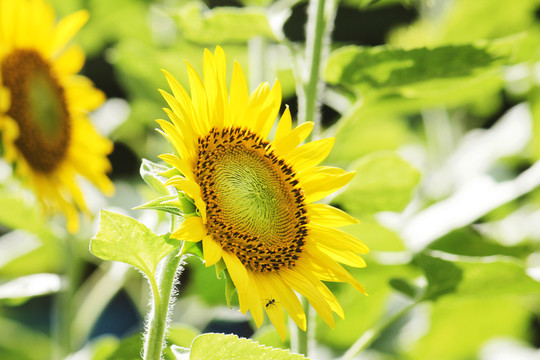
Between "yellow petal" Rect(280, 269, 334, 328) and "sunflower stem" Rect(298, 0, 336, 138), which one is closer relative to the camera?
"yellow petal" Rect(280, 269, 334, 328)

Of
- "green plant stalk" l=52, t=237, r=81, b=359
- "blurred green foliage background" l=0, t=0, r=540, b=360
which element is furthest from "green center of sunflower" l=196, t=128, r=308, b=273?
"green plant stalk" l=52, t=237, r=81, b=359

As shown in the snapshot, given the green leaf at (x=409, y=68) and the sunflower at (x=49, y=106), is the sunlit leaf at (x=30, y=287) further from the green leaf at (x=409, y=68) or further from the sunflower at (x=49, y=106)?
the green leaf at (x=409, y=68)

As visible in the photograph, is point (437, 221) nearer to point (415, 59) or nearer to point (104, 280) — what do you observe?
point (415, 59)

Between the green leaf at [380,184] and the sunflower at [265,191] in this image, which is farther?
the green leaf at [380,184]

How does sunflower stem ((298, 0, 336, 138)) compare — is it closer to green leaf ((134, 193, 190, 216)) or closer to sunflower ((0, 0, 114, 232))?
green leaf ((134, 193, 190, 216))

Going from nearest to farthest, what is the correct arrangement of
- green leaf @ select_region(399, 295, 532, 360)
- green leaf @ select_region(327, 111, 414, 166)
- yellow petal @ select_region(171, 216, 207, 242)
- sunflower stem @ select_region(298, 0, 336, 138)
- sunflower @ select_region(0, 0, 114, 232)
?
yellow petal @ select_region(171, 216, 207, 242) → sunflower stem @ select_region(298, 0, 336, 138) → sunflower @ select_region(0, 0, 114, 232) → green leaf @ select_region(399, 295, 532, 360) → green leaf @ select_region(327, 111, 414, 166)

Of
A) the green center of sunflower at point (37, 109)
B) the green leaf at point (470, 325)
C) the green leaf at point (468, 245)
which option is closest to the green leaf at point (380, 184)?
the green leaf at point (468, 245)
